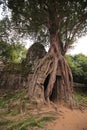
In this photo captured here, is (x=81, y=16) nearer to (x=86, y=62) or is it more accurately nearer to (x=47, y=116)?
(x=47, y=116)

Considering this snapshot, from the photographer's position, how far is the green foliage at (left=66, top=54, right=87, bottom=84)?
19109 millimetres

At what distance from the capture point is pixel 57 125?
336 inches

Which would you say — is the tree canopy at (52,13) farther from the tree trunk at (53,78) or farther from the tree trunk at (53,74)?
the tree trunk at (53,78)

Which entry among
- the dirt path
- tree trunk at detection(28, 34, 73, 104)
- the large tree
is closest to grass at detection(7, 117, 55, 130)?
the dirt path

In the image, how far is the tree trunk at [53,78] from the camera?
439 inches

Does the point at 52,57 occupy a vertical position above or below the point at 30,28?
below

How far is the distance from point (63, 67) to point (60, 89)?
4.50 feet

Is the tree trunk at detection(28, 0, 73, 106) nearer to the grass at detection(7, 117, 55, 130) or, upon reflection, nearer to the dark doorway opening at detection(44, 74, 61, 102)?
the dark doorway opening at detection(44, 74, 61, 102)

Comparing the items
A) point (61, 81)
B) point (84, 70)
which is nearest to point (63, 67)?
point (61, 81)

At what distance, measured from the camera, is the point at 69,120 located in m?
9.33

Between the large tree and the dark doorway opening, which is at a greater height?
the large tree

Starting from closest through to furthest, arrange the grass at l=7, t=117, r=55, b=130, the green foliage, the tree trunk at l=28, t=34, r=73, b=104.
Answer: the grass at l=7, t=117, r=55, b=130 < the tree trunk at l=28, t=34, r=73, b=104 < the green foliage

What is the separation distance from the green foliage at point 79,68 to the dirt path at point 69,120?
27.2 ft

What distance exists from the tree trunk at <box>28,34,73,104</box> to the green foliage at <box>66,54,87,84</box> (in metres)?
6.95
